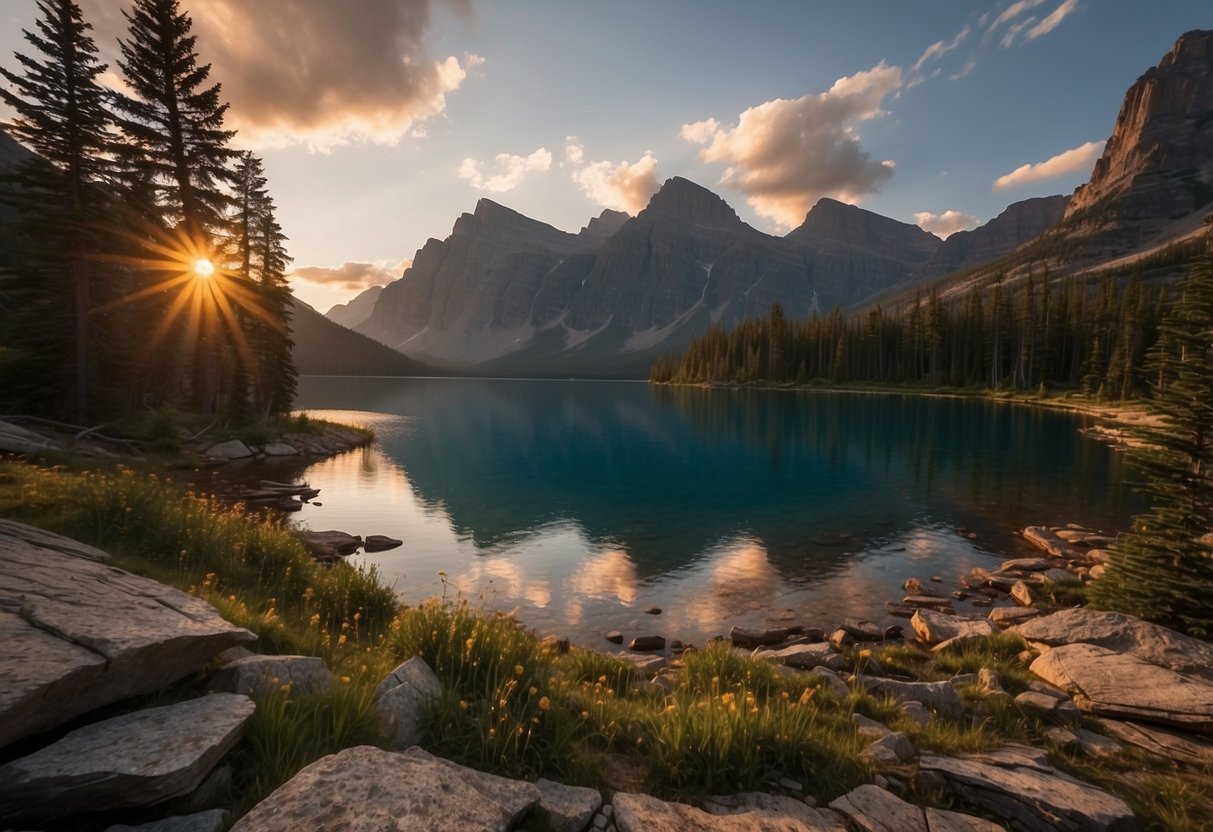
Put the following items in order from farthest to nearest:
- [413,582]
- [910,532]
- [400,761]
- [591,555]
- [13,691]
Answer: [910,532]
[591,555]
[413,582]
[400,761]
[13,691]

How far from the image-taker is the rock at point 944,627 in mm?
13289

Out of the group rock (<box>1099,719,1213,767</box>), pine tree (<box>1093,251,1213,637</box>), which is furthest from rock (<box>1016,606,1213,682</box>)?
rock (<box>1099,719,1213,767</box>)

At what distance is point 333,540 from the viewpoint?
70.4ft

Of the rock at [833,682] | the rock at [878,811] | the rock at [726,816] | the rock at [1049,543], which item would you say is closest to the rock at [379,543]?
the rock at [833,682]

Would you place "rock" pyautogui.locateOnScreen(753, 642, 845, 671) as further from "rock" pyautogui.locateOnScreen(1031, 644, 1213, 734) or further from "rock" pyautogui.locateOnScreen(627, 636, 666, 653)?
"rock" pyautogui.locateOnScreen(1031, 644, 1213, 734)

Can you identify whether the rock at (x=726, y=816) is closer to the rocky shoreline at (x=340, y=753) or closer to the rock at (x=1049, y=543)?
the rocky shoreline at (x=340, y=753)

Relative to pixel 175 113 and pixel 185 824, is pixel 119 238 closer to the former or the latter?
pixel 175 113

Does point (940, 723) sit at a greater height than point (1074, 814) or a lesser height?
lesser

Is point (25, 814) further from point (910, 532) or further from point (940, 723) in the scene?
A: point (910, 532)

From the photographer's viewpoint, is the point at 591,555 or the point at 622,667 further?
the point at 591,555

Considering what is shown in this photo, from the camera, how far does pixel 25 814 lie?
3.51 metres

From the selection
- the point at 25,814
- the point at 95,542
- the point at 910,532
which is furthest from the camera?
the point at 910,532

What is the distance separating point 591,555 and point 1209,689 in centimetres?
1676

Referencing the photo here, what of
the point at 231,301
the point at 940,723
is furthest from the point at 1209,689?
the point at 231,301
